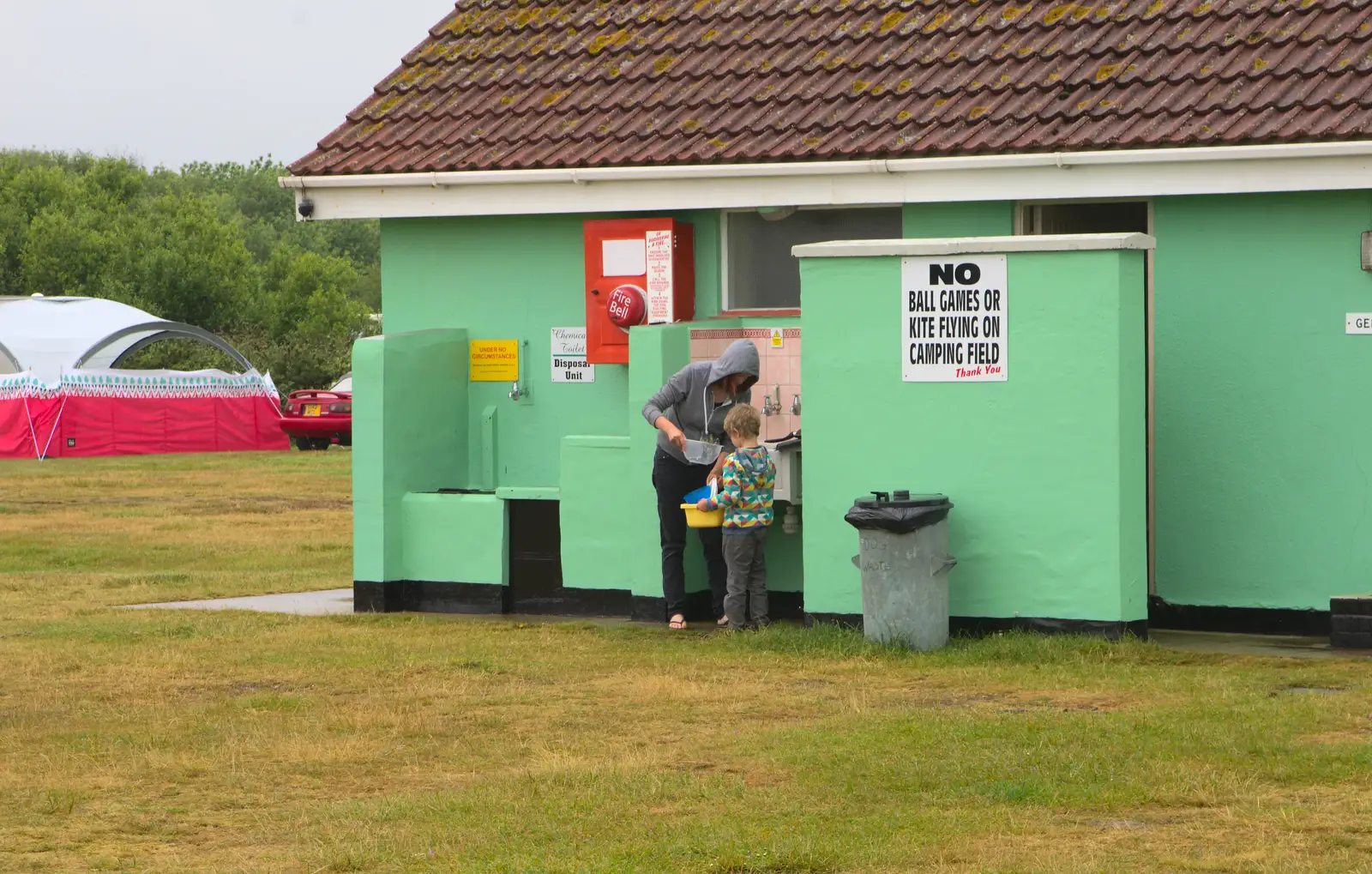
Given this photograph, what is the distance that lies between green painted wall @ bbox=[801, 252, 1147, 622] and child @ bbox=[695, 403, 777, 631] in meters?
0.26

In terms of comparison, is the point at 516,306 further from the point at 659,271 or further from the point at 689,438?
the point at 689,438

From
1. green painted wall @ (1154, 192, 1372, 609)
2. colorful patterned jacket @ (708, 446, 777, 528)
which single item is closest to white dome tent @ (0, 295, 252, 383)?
colorful patterned jacket @ (708, 446, 777, 528)

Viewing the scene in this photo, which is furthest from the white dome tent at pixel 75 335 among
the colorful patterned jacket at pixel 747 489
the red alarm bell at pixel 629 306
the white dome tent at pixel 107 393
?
the colorful patterned jacket at pixel 747 489

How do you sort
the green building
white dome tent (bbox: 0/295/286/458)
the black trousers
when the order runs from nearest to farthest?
the green building
the black trousers
white dome tent (bbox: 0/295/286/458)

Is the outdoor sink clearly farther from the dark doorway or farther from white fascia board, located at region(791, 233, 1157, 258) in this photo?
the dark doorway

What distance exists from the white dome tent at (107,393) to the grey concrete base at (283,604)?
78.2ft

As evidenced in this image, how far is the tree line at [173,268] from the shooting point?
5734 cm

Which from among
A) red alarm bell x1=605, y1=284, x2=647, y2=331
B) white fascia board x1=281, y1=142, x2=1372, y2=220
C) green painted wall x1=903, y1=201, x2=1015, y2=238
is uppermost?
white fascia board x1=281, y1=142, x2=1372, y2=220

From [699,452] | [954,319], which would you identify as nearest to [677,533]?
[699,452]

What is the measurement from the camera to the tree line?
57.3m

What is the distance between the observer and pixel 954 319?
11398 mm

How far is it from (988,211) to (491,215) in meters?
3.42

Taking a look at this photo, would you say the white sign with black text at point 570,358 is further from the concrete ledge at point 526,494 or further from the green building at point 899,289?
the concrete ledge at point 526,494

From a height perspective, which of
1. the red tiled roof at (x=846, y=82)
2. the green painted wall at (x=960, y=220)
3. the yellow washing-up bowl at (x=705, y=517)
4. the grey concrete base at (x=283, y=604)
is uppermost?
the red tiled roof at (x=846, y=82)
